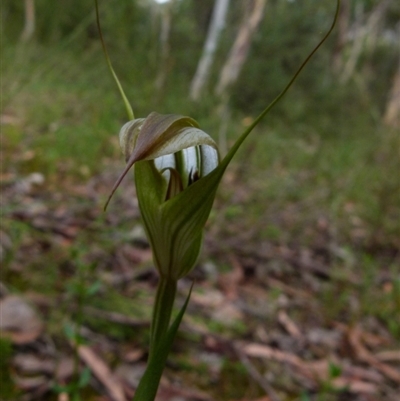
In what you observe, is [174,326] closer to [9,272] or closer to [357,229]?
[9,272]

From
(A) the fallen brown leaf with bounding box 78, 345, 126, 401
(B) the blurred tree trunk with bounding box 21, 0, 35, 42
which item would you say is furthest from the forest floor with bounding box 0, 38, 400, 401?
(B) the blurred tree trunk with bounding box 21, 0, 35, 42

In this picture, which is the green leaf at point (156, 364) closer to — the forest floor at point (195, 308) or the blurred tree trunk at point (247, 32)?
the forest floor at point (195, 308)

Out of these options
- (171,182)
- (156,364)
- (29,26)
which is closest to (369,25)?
(29,26)

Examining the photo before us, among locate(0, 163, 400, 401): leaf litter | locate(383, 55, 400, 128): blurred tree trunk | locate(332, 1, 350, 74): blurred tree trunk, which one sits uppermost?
locate(332, 1, 350, 74): blurred tree trunk

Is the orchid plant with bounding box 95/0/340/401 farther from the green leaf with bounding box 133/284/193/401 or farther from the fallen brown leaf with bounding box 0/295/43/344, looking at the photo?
the fallen brown leaf with bounding box 0/295/43/344

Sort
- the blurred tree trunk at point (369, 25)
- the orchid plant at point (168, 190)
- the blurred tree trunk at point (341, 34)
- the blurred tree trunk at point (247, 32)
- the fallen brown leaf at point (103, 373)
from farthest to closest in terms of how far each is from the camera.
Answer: the blurred tree trunk at point (369, 25)
the blurred tree trunk at point (341, 34)
the blurred tree trunk at point (247, 32)
the fallen brown leaf at point (103, 373)
the orchid plant at point (168, 190)

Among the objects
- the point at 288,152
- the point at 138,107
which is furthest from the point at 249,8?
the point at 138,107

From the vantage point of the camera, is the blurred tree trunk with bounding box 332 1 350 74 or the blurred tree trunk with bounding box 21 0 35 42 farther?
the blurred tree trunk with bounding box 332 1 350 74

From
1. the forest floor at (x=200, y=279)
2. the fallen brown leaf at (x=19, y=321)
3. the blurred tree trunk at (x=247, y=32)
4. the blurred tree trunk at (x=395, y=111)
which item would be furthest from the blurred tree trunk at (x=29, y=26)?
the blurred tree trunk at (x=247, y=32)
